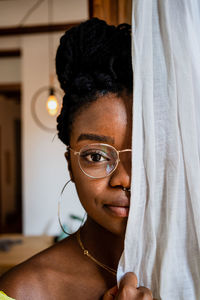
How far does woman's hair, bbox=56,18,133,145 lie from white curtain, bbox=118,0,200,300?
11 centimetres

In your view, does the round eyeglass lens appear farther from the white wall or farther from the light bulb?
the white wall

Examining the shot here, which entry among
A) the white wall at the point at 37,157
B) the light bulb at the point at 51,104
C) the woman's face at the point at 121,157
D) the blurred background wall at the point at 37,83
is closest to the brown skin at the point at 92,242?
the woman's face at the point at 121,157

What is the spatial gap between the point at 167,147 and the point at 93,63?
11.5 inches

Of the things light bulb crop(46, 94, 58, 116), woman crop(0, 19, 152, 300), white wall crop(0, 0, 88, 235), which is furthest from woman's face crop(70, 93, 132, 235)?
white wall crop(0, 0, 88, 235)

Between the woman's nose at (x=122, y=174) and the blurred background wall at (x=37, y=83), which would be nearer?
the woman's nose at (x=122, y=174)

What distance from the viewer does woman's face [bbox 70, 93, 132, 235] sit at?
62cm

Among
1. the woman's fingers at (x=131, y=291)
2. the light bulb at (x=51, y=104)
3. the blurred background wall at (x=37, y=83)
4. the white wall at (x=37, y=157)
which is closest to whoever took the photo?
the woman's fingers at (x=131, y=291)

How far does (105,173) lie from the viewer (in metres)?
0.64

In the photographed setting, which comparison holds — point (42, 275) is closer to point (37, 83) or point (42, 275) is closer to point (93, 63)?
point (93, 63)

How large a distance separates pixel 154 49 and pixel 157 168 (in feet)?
0.80

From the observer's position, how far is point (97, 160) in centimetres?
66

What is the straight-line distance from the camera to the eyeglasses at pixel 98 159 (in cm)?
63

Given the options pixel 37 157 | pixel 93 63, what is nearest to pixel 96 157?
pixel 93 63

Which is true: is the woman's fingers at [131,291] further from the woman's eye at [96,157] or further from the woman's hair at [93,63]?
the woman's hair at [93,63]
